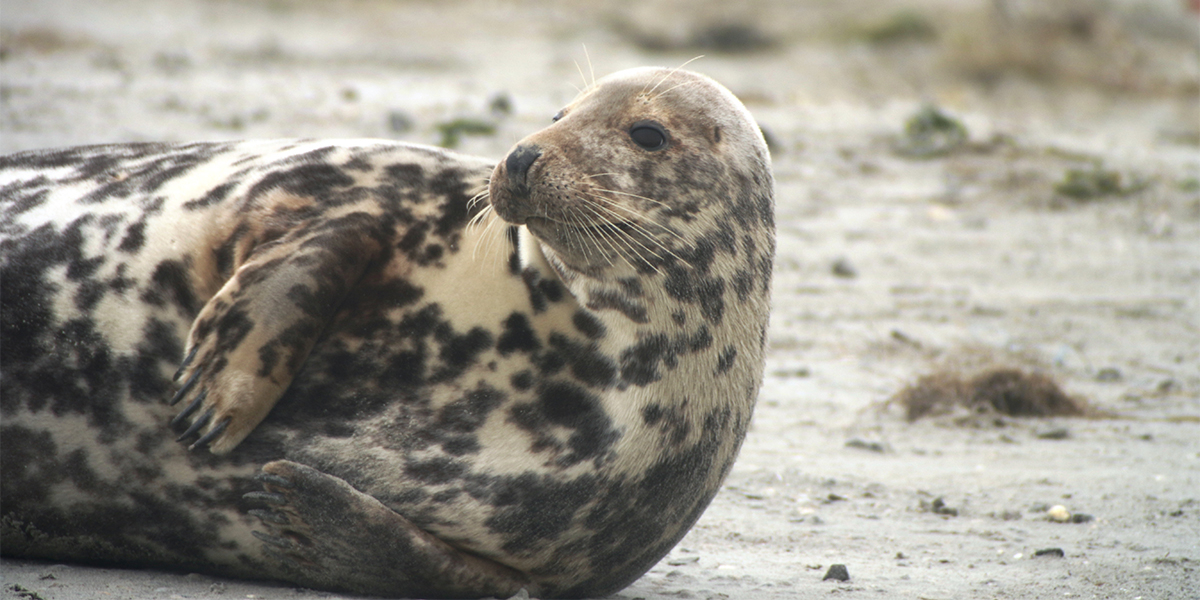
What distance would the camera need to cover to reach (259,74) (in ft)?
34.6

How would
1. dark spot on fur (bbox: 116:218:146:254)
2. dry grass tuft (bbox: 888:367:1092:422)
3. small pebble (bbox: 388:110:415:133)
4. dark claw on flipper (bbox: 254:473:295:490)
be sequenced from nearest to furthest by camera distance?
dark claw on flipper (bbox: 254:473:295:490), dark spot on fur (bbox: 116:218:146:254), dry grass tuft (bbox: 888:367:1092:422), small pebble (bbox: 388:110:415:133)

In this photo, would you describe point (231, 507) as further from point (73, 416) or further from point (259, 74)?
point (259, 74)

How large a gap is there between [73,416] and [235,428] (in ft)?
1.38

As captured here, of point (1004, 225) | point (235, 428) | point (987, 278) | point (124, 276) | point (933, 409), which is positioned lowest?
point (235, 428)

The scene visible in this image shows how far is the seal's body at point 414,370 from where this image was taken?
2.56 metres

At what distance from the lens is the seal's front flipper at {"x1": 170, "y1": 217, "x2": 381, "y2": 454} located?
8.25ft

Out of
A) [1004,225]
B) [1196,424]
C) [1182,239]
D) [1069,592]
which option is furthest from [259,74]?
[1069,592]

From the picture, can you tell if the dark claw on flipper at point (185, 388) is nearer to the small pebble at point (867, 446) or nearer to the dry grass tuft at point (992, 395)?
the small pebble at point (867, 446)

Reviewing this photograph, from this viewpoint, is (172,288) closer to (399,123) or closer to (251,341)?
(251,341)

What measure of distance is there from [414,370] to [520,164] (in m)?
0.50

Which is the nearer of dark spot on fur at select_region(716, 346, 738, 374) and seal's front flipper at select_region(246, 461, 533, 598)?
seal's front flipper at select_region(246, 461, 533, 598)

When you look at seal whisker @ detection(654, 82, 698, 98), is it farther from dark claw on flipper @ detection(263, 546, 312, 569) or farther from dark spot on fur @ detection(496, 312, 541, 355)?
dark claw on flipper @ detection(263, 546, 312, 569)

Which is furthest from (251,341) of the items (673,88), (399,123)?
(399,123)

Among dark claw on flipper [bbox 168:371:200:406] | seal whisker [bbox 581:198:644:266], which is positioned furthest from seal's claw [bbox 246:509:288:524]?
seal whisker [bbox 581:198:644:266]
